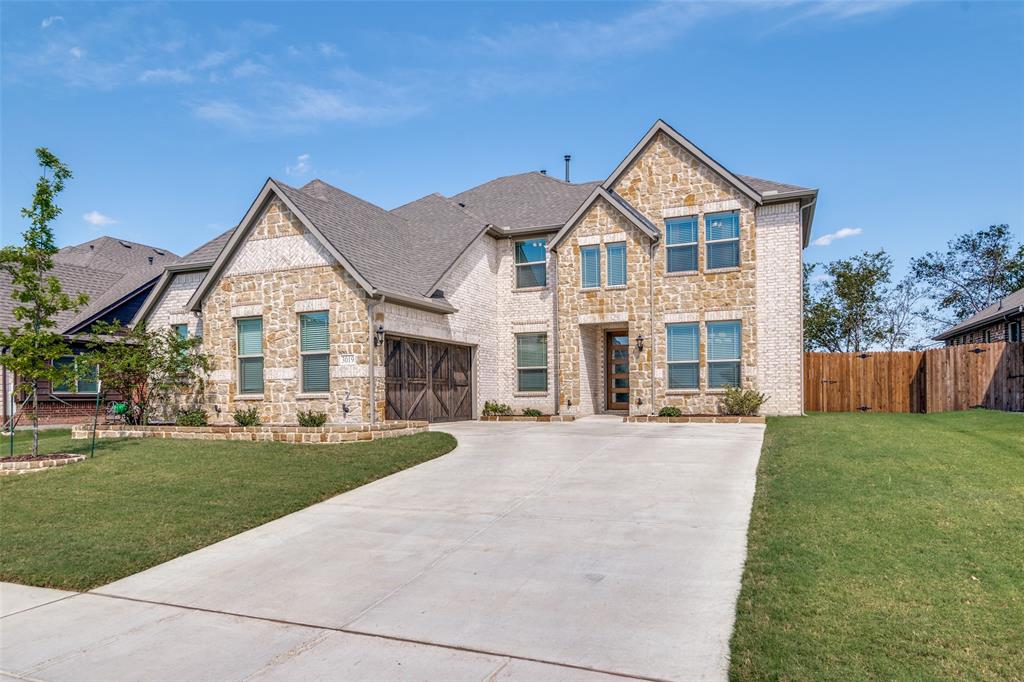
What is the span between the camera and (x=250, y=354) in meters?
17.3

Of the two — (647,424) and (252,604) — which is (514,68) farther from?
(252,604)

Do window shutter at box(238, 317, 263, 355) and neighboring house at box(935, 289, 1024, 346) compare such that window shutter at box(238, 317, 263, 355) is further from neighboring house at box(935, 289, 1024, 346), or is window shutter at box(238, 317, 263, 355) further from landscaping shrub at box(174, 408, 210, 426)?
neighboring house at box(935, 289, 1024, 346)

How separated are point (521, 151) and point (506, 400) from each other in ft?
38.5

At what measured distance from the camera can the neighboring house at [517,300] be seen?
16.2 m

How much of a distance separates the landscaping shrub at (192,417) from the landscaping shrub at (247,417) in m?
1.04

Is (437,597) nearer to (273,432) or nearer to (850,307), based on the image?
(273,432)

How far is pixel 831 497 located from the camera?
7430 millimetres

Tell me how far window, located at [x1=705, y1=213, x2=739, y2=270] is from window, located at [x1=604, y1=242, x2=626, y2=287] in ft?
7.84

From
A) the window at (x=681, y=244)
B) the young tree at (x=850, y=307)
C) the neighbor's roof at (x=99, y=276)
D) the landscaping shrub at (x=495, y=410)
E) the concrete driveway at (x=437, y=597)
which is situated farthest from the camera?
the young tree at (x=850, y=307)

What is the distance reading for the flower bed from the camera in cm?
1076

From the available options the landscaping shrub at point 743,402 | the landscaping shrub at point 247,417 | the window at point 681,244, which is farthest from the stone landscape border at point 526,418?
the landscaping shrub at point 247,417

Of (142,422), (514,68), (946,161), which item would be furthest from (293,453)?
(946,161)

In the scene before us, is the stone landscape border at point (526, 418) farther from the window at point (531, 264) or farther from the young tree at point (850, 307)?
the young tree at point (850, 307)

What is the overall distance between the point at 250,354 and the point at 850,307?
3495 cm
